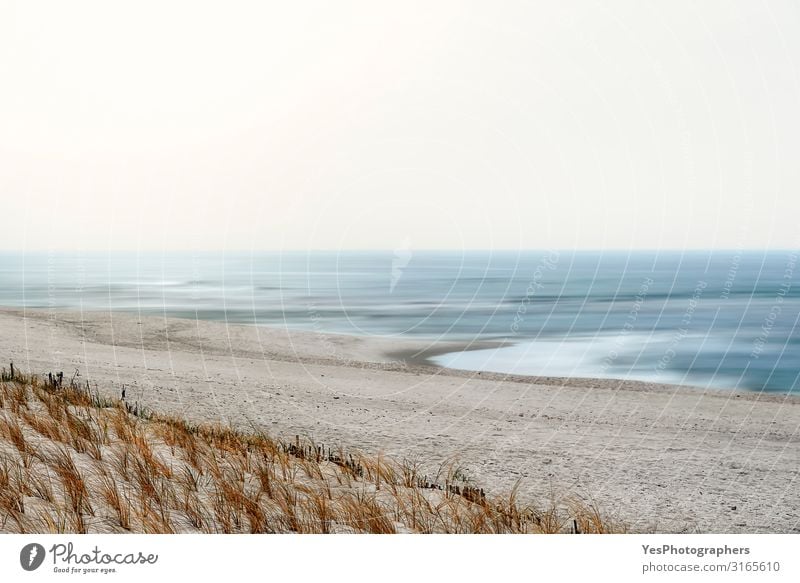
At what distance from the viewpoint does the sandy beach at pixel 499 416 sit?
20.0 ft

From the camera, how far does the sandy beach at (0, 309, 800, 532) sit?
610cm

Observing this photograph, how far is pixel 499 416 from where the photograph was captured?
390 inches

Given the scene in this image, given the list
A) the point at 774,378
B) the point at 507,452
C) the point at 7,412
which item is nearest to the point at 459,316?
the point at 774,378

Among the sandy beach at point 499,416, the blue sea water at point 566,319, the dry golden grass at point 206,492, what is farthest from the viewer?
the blue sea water at point 566,319

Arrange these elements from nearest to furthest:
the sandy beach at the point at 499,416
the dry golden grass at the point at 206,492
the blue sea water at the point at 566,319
Result: the dry golden grass at the point at 206,492, the sandy beach at the point at 499,416, the blue sea water at the point at 566,319

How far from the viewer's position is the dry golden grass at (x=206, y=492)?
3594 millimetres

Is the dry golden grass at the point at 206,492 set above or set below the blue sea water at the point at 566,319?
above

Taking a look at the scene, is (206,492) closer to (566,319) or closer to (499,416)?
(499,416)

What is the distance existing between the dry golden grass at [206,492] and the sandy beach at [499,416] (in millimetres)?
1606

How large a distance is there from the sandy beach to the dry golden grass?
5.27 ft

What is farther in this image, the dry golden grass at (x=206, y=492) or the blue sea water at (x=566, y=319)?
the blue sea water at (x=566, y=319)

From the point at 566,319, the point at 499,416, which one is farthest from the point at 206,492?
the point at 566,319

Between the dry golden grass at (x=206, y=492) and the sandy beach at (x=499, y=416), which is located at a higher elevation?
the dry golden grass at (x=206, y=492)

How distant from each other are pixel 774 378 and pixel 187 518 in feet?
46.0
